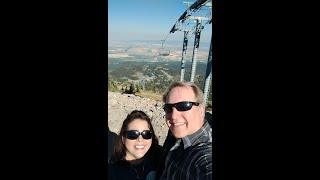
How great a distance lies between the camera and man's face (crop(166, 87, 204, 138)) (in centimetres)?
172

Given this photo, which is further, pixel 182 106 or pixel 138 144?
pixel 138 144

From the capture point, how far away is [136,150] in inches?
82.4

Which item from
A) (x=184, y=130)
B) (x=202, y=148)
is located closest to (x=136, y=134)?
(x=184, y=130)

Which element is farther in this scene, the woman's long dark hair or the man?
the woman's long dark hair

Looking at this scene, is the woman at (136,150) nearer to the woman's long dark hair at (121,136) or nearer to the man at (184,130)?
the woman's long dark hair at (121,136)

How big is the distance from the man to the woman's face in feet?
0.74

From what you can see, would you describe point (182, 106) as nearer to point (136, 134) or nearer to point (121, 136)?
point (136, 134)

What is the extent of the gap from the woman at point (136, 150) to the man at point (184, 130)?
0.23 meters

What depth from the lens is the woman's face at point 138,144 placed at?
2084 millimetres

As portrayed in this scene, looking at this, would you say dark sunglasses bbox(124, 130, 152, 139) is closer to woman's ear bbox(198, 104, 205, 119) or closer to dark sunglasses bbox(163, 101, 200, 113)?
dark sunglasses bbox(163, 101, 200, 113)

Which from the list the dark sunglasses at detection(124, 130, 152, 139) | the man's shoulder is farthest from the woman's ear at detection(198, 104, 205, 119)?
the dark sunglasses at detection(124, 130, 152, 139)

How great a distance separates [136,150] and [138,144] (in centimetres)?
5
